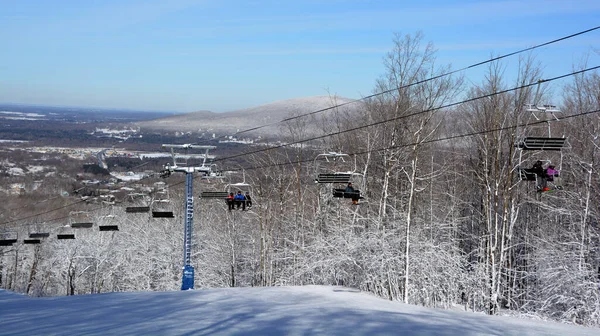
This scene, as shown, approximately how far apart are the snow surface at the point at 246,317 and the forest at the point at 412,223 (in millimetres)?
4495

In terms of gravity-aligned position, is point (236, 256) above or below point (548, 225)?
below

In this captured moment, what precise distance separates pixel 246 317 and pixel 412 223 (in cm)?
1909

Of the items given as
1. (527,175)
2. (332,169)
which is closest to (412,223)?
(332,169)

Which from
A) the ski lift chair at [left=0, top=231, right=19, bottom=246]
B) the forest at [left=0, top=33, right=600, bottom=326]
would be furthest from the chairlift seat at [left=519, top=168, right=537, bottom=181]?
the ski lift chair at [left=0, top=231, right=19, bottom=246]

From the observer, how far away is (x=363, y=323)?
10.9 m

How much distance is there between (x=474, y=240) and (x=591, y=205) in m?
8.50

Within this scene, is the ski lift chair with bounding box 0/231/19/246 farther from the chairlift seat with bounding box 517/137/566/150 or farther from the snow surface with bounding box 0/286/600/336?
the chairlift seat with bounding box 517/137/566/150

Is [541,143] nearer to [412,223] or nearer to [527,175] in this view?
[527,175]

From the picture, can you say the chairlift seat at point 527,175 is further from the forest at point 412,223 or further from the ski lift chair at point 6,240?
the ski lift chair at point 6,240

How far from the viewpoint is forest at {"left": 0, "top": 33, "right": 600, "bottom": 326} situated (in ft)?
75.9

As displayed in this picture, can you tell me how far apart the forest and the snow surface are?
4.49 m

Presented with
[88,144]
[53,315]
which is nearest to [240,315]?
[53,315]

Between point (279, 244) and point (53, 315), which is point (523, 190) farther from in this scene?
point (53, 315)

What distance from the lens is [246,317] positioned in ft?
38.2
